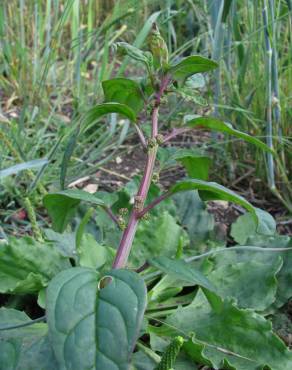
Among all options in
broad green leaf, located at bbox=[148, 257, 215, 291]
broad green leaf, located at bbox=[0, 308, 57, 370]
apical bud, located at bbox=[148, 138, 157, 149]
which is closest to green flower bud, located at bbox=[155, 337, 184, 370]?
broad green leaf, located at bbox=[148, 257, 215, 291]

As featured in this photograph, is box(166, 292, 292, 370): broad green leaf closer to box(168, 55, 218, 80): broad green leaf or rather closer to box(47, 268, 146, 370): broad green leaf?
box(47, 268, 146, 370): broad green leaf

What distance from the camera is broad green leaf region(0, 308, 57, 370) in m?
0.78

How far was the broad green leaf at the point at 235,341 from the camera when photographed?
3.07 feet

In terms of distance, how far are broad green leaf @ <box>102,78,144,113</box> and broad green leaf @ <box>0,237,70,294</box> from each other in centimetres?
32

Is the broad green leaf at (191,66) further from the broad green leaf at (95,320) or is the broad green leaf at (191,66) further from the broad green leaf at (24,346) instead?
the broad green leaf at (24,346)

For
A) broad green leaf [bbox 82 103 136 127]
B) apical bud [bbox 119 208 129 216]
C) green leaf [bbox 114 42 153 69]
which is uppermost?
green leaf [bbox 114 42 153 69]

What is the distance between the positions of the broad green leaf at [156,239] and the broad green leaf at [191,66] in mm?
379

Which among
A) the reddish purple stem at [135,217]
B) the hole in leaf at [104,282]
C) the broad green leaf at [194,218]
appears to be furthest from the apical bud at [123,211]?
the broad green leaf at [194,218]

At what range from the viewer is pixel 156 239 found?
46.5 inches

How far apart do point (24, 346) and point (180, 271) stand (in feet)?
1.07

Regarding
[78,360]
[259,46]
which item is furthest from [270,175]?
[78,360]

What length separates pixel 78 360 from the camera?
0.66 m

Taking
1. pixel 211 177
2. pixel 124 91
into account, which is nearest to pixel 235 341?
pixel 124 91

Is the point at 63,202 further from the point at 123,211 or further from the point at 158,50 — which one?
the point at 158,50
